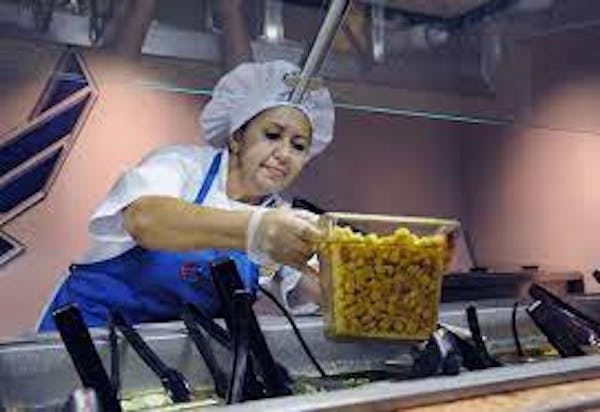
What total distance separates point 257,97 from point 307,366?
57 cm

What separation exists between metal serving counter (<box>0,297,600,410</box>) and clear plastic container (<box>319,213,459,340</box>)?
88mm

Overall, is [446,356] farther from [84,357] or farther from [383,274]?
[84,357]

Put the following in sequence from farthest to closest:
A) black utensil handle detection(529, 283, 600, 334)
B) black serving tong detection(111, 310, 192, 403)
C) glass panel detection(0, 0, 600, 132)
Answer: glass panel detection(0, 0, 600, 132)
black utensil handle detection(529, 283, 600, 334)
black serving tong detection(111, 310, 192, 403)

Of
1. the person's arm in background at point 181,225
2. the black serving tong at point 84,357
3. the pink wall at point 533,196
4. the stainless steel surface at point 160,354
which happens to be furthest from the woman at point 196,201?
the pink wall at point 533,196

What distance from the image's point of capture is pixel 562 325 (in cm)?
105

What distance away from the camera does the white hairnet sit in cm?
140

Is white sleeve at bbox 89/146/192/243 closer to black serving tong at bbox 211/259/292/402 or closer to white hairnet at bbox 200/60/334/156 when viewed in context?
white hairnet at bbox 200/60/334/156

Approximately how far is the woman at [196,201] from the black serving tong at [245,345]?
13 cm

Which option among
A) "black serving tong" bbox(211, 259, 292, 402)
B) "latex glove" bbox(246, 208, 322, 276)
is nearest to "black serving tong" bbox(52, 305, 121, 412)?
"black serving tong" bbox(211, 259, 292, 402)

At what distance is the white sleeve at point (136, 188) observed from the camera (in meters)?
1.14

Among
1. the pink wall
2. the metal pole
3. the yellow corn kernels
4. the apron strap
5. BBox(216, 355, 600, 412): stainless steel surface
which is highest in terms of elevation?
the metal pole

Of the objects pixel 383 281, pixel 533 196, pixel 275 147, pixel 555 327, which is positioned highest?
pixel 275 147

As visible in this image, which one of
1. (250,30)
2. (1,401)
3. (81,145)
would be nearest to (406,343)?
(1,401)

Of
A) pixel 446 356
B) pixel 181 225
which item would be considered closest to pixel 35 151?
pixel 181 225
